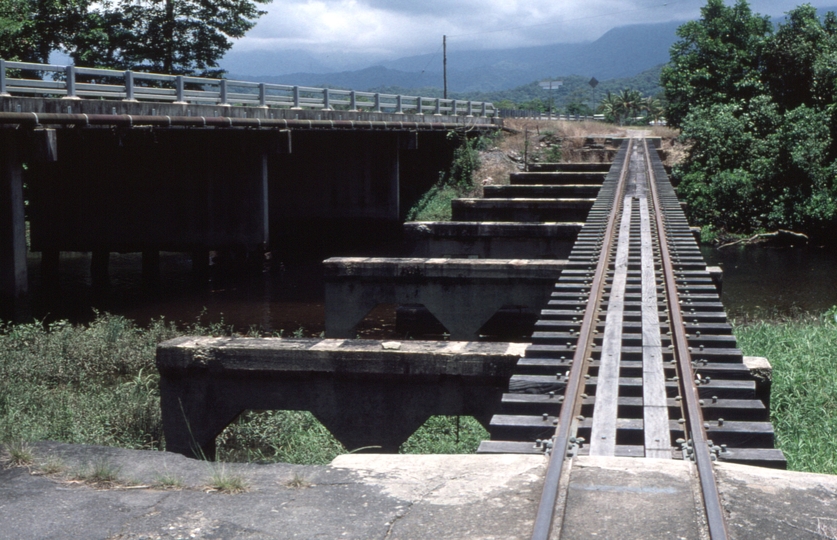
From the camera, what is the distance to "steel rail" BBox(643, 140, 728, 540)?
142 inches

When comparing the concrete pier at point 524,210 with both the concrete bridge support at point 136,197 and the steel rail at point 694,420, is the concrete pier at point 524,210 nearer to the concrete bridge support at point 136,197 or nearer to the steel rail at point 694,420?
the concrete bridge support at point 136,197

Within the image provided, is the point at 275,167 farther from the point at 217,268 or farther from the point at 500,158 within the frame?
the point at 500,158

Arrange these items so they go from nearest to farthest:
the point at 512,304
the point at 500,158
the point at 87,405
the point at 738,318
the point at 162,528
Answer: the point at 162,528 < the point at 87,405 < the point at 512,304 < the point at 738,318 < the point at 500,158

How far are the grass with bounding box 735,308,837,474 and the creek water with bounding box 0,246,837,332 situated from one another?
5.62 metres

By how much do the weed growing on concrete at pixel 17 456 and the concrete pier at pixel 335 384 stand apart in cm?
282

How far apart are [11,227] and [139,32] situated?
25949mm

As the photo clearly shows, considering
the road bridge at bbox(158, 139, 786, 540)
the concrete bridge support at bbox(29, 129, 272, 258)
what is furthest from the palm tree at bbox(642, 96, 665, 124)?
the road bridge at bbox(158, 139, 786, 540)

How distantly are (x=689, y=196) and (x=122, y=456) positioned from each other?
104 ft

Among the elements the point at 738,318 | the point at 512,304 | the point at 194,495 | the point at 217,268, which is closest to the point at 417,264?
the point at 512,304

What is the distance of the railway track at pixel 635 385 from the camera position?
4645 millimetres

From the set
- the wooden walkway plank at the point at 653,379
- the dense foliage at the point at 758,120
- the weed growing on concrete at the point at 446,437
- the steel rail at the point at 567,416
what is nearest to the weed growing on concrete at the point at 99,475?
the steel rail at the point at 567,416

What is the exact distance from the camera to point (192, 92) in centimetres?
2159

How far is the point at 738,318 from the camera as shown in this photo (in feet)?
55.7

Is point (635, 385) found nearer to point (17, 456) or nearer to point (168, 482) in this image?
point (168, 482)
